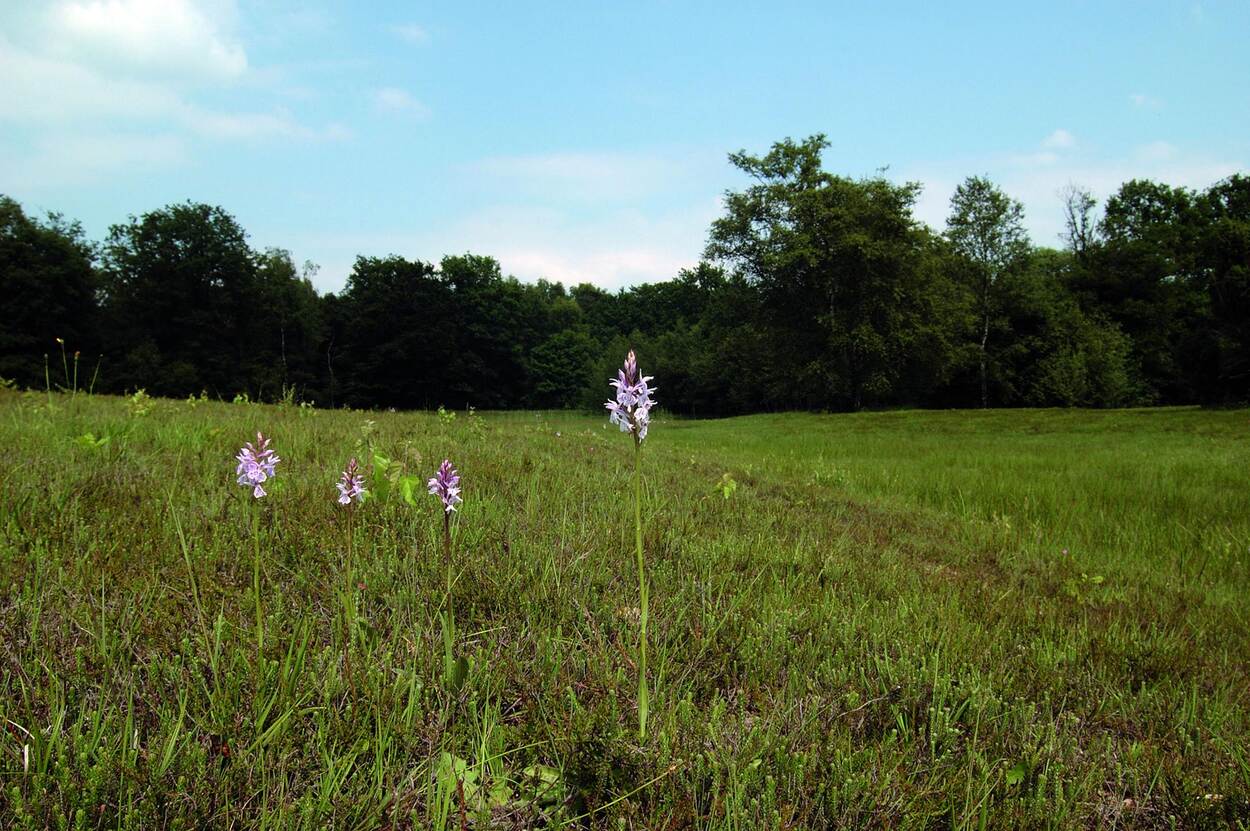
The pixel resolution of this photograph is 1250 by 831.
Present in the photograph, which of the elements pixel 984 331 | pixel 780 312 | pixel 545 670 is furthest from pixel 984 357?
pixel 545 670

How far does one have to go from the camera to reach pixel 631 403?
1924 mm

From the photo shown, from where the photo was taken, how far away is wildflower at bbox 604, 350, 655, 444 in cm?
190

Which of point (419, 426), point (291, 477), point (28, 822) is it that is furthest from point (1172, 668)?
point (419, 426)

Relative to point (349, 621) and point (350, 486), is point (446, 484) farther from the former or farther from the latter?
point (349, 621)

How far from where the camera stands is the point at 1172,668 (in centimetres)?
346

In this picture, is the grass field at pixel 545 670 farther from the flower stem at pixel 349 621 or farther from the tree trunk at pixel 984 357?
the tree trunk at pixel 984 357

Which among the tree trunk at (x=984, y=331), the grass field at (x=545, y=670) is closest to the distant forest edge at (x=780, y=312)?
the tree trunk at (x=984, y=331)

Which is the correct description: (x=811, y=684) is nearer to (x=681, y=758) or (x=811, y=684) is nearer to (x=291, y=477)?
(x=681, y=758)

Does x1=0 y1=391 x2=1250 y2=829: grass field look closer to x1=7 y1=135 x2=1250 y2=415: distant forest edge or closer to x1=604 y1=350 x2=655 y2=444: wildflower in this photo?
x1=604 y1=350 x2=655 y2=444: wildflower

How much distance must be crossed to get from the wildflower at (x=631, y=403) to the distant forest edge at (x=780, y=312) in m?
30.0

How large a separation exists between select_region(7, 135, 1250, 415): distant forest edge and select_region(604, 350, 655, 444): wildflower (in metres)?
30.0

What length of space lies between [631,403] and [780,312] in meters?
41.8

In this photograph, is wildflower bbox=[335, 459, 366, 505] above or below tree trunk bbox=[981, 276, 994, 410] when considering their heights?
below

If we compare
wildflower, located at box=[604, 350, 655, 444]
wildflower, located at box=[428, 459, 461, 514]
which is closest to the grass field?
wildflower, located at box=[428, 459, 461, 514]
